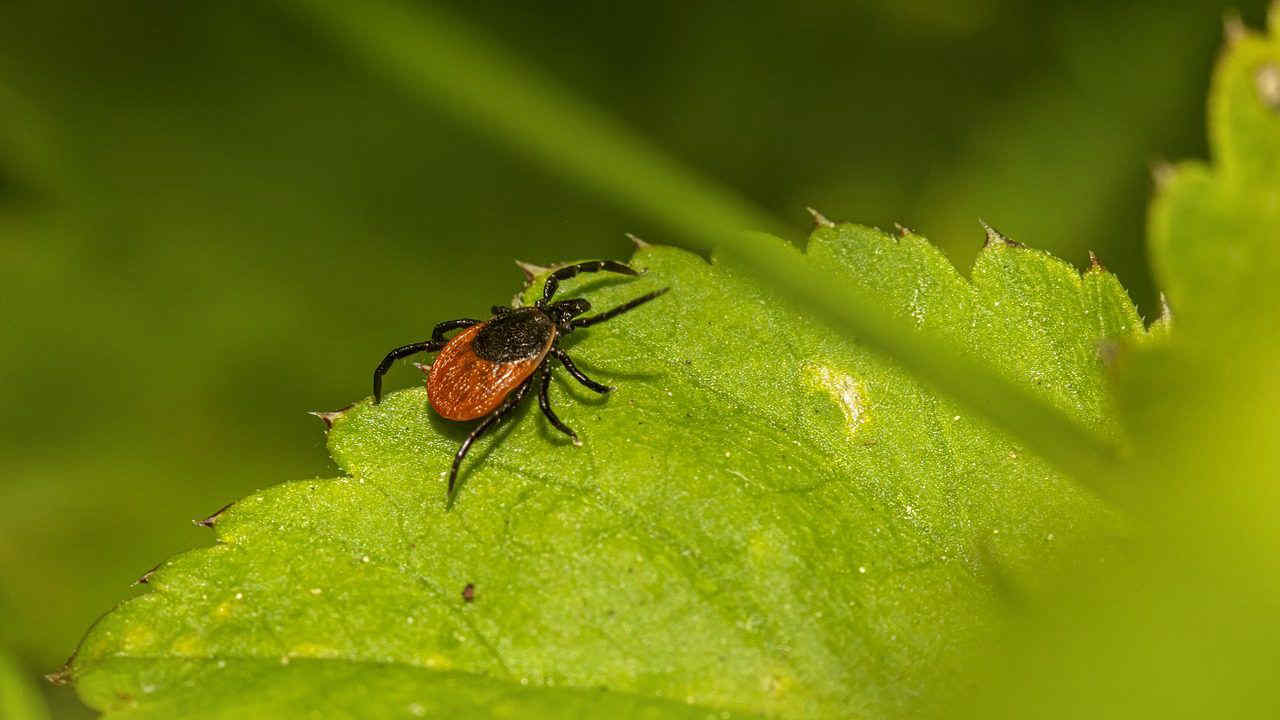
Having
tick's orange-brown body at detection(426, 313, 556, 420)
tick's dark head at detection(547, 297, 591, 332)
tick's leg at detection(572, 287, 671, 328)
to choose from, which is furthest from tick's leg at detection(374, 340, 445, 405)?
tick's leg at detection(572, 287, 671, 328)

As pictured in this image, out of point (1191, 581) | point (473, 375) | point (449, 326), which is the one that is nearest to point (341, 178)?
point (449, 326)

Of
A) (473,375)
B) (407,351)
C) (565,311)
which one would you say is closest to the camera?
(473,375)

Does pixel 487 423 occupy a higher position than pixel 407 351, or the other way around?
pixel 407 351

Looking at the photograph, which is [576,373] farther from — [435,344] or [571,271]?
[435,344]

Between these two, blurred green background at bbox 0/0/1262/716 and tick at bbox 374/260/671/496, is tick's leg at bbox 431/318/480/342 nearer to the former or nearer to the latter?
tick at bbox 374/260/671/496

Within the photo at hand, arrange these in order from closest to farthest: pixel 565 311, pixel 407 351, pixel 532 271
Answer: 1. pixel 532 271
2. pixel 565 311
3. pixel 407 351

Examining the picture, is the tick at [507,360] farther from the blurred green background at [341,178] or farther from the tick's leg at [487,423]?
the blurred green background at [341,178]

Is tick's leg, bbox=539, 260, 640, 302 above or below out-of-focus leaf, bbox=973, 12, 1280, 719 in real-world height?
above

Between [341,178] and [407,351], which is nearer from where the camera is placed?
[407,351]
